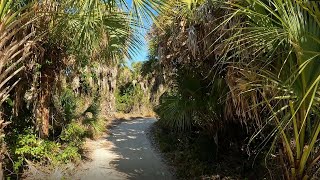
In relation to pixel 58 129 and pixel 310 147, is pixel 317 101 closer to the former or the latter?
pixel 310 147

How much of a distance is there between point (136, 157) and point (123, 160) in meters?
0.68

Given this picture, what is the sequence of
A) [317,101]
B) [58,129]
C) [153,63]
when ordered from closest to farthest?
[317,101], [58,129], [153,63]

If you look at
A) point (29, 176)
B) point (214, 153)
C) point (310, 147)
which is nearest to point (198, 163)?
point (214, 153)

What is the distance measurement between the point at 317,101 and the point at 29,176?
6565 mm

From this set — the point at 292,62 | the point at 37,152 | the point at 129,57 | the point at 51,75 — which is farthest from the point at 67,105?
the point at 292,62

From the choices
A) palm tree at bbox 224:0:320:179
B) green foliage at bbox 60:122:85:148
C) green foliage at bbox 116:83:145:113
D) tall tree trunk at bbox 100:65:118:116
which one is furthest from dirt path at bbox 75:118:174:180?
green foliage at bbox 116:83:145:113

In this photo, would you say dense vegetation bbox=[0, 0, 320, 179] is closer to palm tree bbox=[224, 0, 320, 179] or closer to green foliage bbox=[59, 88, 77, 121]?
green foliage bbox=[59, 88, 77, 121]

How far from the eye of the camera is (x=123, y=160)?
11.0m

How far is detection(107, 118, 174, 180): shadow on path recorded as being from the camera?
369 inches

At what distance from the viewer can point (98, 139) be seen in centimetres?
1517

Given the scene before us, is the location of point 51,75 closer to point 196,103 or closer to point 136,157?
point 196,103

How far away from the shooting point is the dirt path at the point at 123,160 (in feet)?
29.8

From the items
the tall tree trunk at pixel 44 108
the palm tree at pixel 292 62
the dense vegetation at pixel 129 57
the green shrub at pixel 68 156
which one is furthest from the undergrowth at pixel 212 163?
the tall tree trunk at pixel 44 108

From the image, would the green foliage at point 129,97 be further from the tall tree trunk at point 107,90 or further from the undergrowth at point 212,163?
the undergrowth at point 212,163
